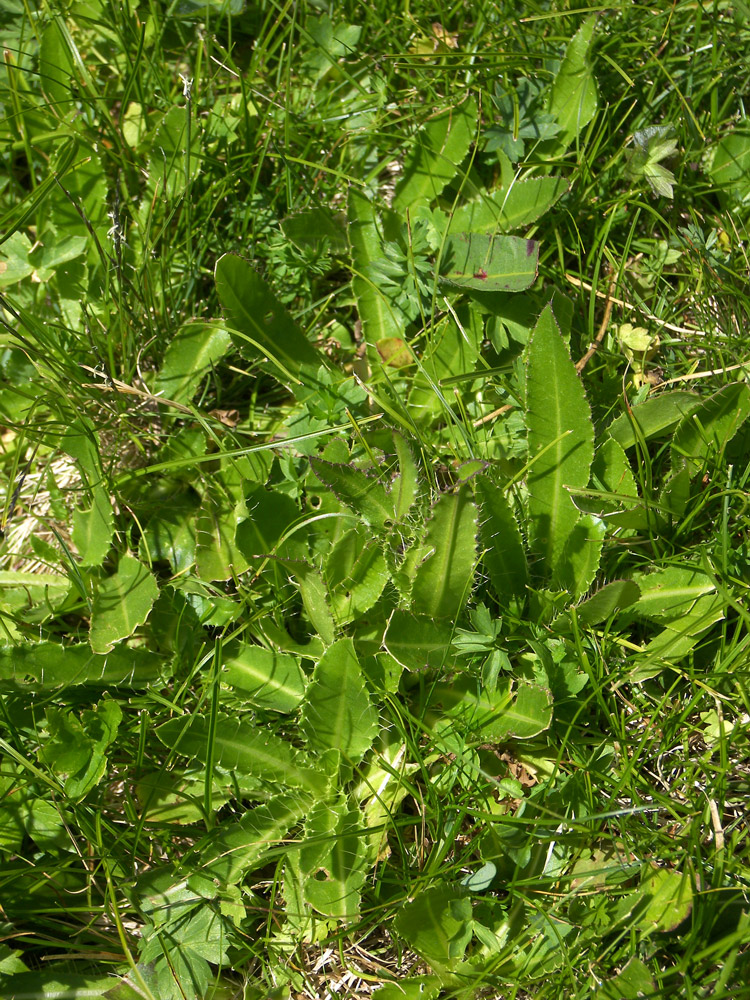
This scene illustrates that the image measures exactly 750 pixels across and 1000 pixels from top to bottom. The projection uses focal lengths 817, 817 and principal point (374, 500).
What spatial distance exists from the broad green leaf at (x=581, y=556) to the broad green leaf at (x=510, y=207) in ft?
2.64

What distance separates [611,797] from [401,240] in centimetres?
146

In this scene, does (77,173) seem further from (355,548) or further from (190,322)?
(355,548)

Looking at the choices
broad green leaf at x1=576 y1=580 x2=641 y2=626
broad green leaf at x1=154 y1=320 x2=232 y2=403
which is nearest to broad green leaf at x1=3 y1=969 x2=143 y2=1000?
broad green leaf at x1=576 y1=580 x2=641 y2=626

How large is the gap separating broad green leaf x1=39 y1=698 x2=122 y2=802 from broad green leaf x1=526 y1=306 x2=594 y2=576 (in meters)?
1.06

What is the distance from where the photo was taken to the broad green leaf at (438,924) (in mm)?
1608

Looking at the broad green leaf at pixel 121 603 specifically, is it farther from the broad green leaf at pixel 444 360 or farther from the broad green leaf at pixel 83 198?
the broad green leaf at pixel 83 198

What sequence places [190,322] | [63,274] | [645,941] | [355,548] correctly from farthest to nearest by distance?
[63,274] → [190,322] → [355,548] → [645,941]

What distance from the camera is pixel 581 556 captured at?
186 cm

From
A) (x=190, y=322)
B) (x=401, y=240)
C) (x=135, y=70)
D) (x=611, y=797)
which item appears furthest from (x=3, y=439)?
(x=611, y=797)

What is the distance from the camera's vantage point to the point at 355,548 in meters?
1.84

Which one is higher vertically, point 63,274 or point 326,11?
point 326,11

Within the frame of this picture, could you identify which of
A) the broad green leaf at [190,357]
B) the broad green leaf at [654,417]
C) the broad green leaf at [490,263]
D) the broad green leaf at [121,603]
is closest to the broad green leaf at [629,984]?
the broad green leaf at [654,417]

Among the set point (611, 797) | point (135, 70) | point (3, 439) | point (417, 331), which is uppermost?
point (135, 70)

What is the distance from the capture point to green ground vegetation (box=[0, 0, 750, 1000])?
5.59ft
